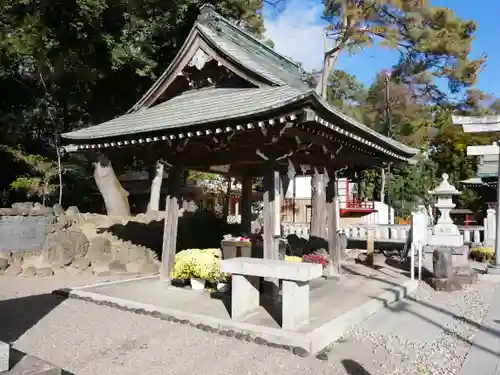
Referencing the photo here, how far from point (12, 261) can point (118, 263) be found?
284cm

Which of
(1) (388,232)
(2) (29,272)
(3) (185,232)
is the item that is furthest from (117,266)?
(1) (388,232)

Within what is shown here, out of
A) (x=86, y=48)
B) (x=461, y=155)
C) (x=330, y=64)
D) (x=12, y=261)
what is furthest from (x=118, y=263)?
(x=461, y=155)

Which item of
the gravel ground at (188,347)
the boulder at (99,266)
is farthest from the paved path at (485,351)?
the boulder at (99,266)

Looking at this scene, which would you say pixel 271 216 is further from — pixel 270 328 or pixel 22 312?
pixel 22 312

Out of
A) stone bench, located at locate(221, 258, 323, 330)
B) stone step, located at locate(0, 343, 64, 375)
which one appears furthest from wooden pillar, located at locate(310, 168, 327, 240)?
stone step, located at locate(0, 343, 64, 375)

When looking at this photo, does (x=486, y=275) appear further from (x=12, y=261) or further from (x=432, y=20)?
(x=432, y=20)

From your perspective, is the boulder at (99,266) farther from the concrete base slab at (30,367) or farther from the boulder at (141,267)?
the concrete base slab at (30,367)

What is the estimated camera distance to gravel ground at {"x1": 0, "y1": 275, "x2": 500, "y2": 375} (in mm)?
4566

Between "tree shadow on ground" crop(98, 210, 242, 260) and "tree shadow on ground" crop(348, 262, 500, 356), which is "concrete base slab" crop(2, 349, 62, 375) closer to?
"tree shadow on ground" crop(348, 262, 500, 356)

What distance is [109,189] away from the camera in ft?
55.2

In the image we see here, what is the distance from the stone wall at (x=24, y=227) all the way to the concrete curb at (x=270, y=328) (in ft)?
17.4

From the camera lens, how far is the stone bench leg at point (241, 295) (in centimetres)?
596

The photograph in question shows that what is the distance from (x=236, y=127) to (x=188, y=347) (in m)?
3.14

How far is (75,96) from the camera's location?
57.6ft
